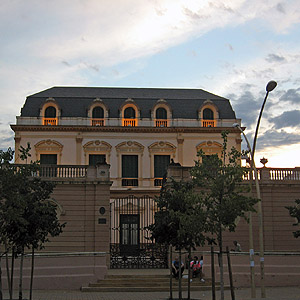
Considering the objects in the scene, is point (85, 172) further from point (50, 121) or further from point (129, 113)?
point (129, 113)

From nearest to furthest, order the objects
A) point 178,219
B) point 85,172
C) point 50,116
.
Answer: point 178,219, point 85,172, point 50,116

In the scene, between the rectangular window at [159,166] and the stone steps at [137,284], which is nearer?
the stone steps at [137,284]

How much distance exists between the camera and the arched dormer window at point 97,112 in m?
41.8

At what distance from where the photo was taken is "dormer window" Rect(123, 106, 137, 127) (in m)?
42.0

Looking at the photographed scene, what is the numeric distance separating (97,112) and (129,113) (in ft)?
8.89

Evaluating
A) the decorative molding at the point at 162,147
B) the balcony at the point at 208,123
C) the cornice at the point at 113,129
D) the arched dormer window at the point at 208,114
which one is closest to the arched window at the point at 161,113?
the cornice at the point at 113,129

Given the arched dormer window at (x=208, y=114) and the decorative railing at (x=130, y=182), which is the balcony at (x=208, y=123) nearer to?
the arched dormer window at (x=208, y=114)

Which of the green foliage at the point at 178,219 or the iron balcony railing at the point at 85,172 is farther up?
the iron balcony railing at the point at 85,172

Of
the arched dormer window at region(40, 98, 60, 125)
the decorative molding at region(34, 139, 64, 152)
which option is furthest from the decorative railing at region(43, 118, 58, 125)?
the decorative molding at region(34, 139, 64, 152)

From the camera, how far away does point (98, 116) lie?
138 feet

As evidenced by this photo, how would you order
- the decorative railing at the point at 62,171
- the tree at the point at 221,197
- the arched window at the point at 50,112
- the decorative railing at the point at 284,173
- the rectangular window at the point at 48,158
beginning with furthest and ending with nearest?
1. the arched window at the point at 50,112
2. the rectangular window at the point at 48,158
3. the decorative railing at the point at 284,173
4. the decorative railing at the point at 62,171
5. the tree at the point at 221,197

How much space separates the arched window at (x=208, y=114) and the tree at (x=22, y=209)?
26.7 m

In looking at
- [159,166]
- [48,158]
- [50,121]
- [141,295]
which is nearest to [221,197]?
[141,295]

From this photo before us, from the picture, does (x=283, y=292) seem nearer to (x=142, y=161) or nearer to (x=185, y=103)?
(x=142, y=161)
